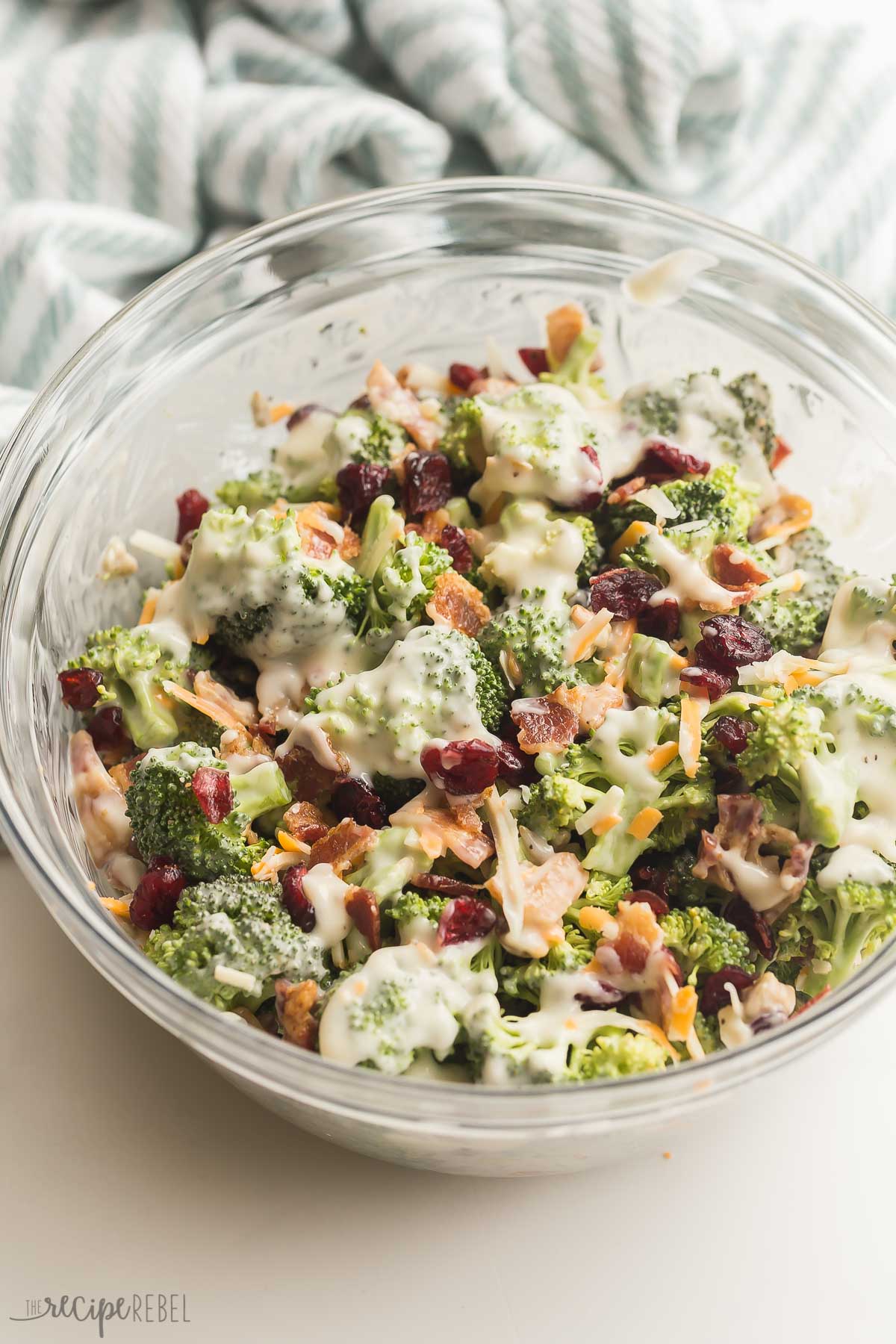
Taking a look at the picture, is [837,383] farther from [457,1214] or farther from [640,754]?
[457,1214]

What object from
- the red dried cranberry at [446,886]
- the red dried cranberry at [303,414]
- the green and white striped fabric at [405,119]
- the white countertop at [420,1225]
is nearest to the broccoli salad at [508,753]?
the red dried cranberry at [446,886]

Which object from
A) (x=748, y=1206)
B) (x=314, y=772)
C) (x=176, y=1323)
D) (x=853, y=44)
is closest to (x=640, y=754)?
(x=314, y=772)

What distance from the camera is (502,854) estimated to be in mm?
1917

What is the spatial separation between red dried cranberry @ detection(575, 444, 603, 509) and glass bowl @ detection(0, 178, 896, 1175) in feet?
1.80

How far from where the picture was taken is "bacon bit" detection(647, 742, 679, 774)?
6.43 feet

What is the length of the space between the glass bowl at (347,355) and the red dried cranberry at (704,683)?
0.62 meters

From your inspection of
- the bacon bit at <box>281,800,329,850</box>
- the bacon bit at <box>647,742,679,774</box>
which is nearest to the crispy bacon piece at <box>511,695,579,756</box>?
the bacon bit at <box>647,742,679,774</box>

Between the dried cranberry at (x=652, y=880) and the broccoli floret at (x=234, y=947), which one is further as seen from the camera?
the dried cranberry at (x=652, y=880)

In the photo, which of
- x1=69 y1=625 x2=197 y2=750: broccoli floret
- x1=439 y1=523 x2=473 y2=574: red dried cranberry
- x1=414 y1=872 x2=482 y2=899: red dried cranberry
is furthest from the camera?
x1=439 y1=523 x2=473 y2=574: red dried cranberry

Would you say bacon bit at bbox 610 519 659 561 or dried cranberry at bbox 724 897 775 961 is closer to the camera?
dried cranberry at bbox 724 897 775 961

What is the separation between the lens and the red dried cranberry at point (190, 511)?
245 centimetres

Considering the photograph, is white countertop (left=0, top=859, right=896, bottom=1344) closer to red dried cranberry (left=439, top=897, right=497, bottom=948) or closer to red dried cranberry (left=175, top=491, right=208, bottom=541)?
red dried cranberry (left=439, top=897, right=497, bottom=948)

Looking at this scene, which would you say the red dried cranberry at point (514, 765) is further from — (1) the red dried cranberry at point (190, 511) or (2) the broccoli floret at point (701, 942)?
(1) the red dried cranberry at point (190, 511)

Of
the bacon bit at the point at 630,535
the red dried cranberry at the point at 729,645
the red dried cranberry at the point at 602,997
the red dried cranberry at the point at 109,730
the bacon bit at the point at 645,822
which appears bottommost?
the red dried cranberry at the point at 602,997
